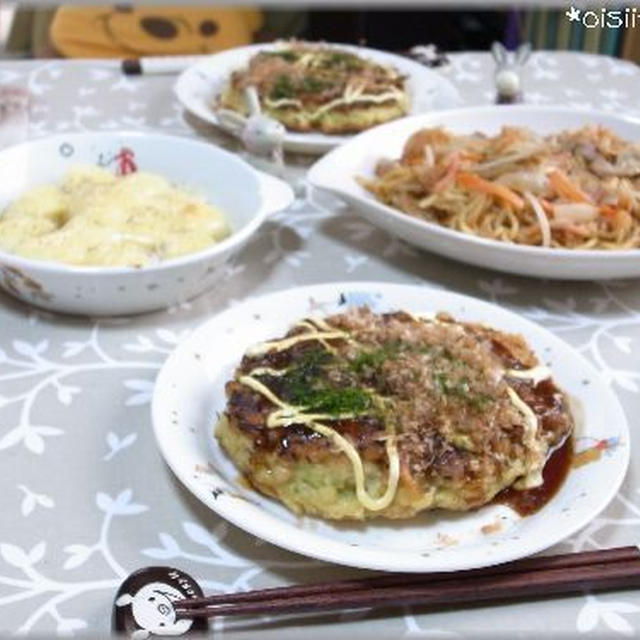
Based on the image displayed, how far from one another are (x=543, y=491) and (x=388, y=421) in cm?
19

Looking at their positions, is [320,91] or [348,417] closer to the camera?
[348,417]

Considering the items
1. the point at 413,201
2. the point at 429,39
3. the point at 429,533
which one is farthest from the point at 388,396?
the point at 429,39

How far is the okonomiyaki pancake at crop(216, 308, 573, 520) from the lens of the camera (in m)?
0.92

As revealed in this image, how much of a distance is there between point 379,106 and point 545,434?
3.43 ft

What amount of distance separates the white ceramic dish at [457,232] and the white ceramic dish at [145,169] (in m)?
0.14

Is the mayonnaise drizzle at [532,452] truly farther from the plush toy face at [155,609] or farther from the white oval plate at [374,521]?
the plush toy face at [155,609]

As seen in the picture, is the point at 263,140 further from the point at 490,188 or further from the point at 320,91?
the point at 490,188

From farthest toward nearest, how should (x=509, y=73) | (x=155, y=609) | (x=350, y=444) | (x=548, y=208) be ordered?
(x=509, y=73) < (x=548, y=208) < (x=350, y=444) < (x=155, y=609)

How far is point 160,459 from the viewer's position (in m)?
1.05

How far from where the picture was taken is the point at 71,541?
93cm

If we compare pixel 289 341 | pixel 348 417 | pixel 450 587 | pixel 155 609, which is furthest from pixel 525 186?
pixel 155 609

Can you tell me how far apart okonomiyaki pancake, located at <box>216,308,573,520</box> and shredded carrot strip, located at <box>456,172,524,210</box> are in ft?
1.37

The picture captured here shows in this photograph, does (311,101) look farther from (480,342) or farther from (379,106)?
(480,342)

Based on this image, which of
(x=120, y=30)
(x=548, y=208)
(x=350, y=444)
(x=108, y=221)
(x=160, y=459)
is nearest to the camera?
(x=350, y=444)
